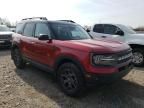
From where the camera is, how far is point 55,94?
16.5ft

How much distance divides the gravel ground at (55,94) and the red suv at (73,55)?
0.37m

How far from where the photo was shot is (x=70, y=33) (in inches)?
223

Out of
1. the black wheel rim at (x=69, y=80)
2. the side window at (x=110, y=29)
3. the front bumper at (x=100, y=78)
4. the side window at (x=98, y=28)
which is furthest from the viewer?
the side window at (x=98, y=28)

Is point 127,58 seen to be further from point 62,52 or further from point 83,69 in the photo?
point 62,52

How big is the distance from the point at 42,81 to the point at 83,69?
82.0 inches

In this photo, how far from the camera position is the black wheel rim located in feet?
15.3

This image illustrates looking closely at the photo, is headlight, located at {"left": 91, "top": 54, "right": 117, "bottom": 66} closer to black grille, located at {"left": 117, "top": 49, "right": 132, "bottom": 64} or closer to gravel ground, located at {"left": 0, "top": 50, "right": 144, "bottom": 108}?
black grille, located at {"left": 117, "top": 49, "right": 132, "bottom": 64}

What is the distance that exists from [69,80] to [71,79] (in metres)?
0.09

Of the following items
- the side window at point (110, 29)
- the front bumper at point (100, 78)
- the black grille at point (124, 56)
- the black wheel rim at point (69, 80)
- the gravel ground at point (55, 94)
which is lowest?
the gravel ground at point (55, 94)

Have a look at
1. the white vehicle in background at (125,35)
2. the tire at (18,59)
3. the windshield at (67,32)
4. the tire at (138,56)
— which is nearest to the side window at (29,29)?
the tire at (18,59)

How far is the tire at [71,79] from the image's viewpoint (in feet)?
14.8

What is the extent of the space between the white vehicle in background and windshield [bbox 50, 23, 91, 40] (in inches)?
70.7

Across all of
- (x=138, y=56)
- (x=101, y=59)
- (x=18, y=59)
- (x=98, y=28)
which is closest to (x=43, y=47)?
(x=101, y=59)

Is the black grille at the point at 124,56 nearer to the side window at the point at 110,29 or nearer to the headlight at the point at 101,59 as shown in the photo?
the headlight at the point at 101,59
